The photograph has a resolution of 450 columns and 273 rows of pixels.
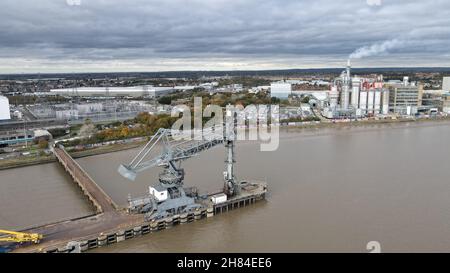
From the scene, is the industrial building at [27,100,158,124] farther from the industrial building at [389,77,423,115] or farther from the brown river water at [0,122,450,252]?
the industrial building at [389,77,423,115]

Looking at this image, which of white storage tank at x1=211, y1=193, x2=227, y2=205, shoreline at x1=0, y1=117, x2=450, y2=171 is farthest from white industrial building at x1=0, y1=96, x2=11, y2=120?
white storage tank at x1=211, y1=193, x2=227, y2=205

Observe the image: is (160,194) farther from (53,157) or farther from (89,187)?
(53,157)

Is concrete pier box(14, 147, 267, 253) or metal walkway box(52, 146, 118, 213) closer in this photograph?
concrete pier box(14, 147, 267, 253)

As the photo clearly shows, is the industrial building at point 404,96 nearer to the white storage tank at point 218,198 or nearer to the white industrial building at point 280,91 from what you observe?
the white industrial building at point 280,91

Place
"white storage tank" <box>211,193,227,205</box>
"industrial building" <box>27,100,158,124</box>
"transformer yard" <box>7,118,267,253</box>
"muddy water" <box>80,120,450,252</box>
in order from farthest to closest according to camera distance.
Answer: "industrial building" <box>27,100,158,124</box>
"white storage tank" <box>211,193,227,205</box>
"muddy water" <box>80,120,450,252</box>
"transformer yard" <box>7,118,267,253</box>

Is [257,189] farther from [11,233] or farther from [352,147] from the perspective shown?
[352,147]
